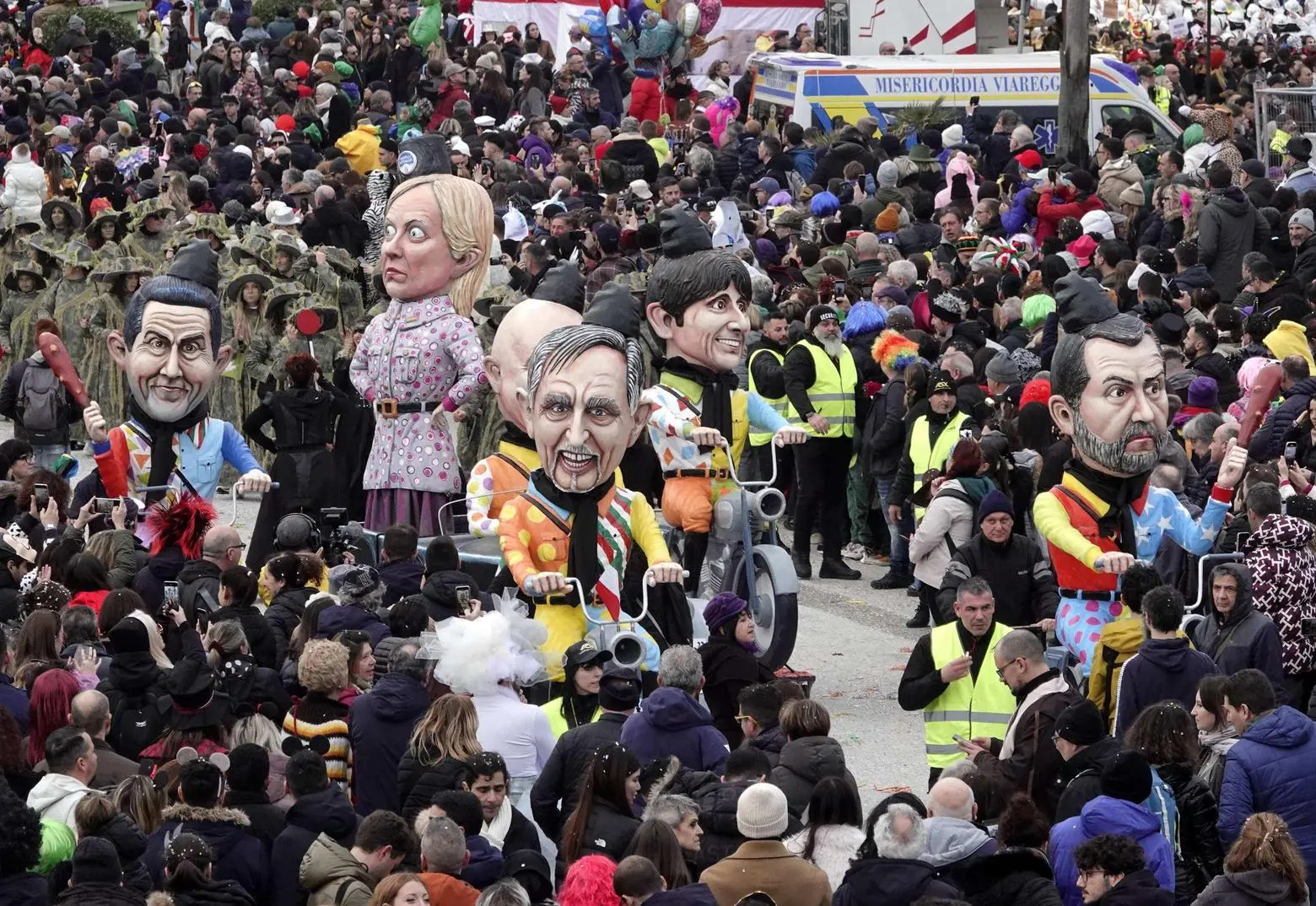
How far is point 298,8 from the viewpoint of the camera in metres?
29.2

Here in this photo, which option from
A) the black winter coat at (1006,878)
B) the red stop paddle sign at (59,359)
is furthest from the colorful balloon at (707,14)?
the black winter coat at (1006,878)

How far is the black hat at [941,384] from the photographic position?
40.5 ft

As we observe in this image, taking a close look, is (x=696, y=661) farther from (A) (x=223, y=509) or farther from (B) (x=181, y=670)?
(A) (x=223, y=509)

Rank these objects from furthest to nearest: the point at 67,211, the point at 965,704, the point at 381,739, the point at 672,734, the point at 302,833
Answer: the point at 67,211
the point at 965,704
the point at 381,739
the point at 672,734
the point at 302,833

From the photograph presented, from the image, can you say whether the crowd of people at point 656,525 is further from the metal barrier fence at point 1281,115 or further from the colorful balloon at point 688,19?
the colorful balloon at point 688,19

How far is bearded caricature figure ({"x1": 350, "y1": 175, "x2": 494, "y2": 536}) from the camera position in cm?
1171

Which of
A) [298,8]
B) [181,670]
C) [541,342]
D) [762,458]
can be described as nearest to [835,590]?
[762,458]

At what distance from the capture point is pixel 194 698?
767 cm

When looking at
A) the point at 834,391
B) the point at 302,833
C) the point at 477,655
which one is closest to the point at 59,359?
the point at 834,391

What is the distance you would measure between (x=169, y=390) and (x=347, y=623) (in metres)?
3.05

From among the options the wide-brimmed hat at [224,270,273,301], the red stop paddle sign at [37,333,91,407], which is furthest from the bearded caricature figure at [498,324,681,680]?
the wide-brimmed hat at [224,270,273,301]

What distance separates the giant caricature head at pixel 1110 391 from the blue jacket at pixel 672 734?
9.57 feet

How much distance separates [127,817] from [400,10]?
2444 centimetres

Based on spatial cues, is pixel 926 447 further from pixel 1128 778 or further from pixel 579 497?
pixel 1128 778
